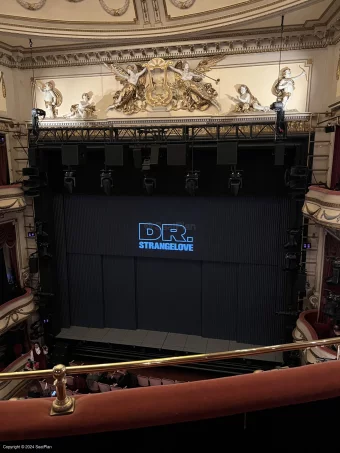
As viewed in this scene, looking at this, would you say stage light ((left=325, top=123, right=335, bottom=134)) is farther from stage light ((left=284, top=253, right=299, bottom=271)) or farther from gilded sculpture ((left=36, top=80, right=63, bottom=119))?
gilded sculpture ((left=36, top=80, right=63, bottom=119))

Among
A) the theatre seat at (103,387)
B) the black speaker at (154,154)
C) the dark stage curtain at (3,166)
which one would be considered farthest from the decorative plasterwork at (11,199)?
the theatre seat at (103,387)

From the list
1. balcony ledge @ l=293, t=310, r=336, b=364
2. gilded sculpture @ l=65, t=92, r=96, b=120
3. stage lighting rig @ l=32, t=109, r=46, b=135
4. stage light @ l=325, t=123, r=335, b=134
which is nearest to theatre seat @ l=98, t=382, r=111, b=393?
balcony ledge @ l=293, t=310, r=336, b=364

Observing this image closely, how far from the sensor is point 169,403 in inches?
45.9

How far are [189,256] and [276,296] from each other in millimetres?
2818

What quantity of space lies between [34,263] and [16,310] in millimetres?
1525

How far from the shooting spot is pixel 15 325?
30.9ft

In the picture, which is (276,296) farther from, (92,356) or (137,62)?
(137,62)

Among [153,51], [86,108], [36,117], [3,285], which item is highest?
[153,51]

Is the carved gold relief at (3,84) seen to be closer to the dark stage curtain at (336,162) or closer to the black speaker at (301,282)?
the dark stage curtain at (336,162)

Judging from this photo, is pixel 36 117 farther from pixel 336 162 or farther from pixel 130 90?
pixel 336 162

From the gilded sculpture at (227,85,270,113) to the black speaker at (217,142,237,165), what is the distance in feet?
4.97

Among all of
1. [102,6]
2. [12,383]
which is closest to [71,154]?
[102,6]

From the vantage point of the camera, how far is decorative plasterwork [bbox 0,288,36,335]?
29.0ft

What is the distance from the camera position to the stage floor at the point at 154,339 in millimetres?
9867
